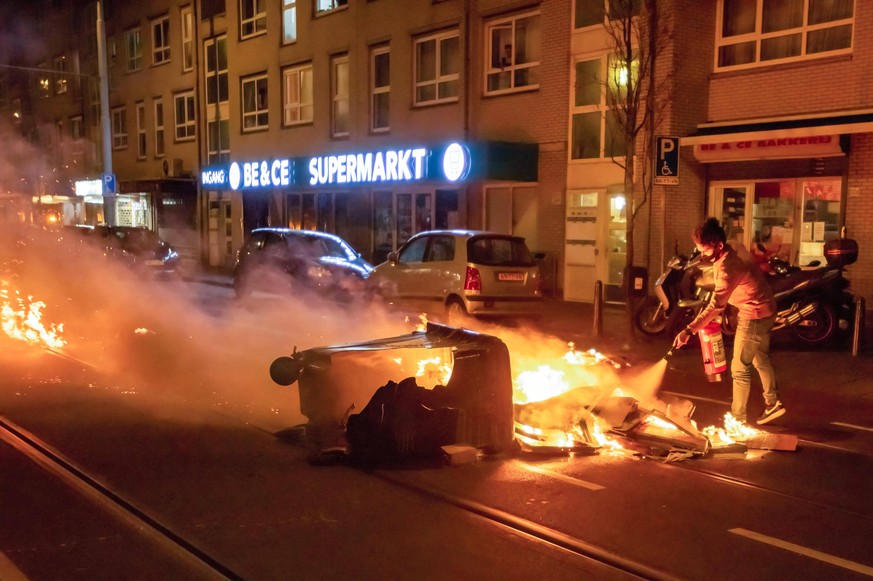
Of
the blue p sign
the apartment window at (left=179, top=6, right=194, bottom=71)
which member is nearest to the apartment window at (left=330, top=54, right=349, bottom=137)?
the blue p sign

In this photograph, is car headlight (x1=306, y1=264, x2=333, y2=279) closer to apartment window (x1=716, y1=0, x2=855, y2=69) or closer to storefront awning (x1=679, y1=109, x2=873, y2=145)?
storefront awning (x1=679, y1=109, x2=873, y2=145)

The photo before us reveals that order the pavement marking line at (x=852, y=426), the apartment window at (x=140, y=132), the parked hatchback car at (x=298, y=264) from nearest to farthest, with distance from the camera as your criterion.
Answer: the pavement marking line at (x=852, y=426)
the parked hatchback car at (x=298, y=264)
the apartment window at (x=140, y=132)

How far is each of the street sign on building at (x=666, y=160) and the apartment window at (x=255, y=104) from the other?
1786 cm

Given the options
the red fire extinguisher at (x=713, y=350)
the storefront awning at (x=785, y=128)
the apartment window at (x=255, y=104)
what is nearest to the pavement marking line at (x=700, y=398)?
the red fire extinguisher at (x=713, y=350)

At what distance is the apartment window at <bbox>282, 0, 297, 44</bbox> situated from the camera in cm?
2519

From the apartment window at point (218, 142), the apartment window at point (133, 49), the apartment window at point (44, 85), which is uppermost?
the apartment window at point (133, 49)

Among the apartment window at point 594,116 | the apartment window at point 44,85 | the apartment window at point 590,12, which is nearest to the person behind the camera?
the apartment window at point 590,12

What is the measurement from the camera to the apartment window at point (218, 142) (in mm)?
29391

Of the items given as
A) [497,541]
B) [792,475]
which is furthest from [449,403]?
[792,475]

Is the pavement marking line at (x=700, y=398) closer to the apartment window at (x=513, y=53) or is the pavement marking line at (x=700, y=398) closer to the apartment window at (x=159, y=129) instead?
the apartment window at (x=513, y=53)

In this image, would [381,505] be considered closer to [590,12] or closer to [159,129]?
[590,12]

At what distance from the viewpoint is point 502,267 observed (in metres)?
13.4

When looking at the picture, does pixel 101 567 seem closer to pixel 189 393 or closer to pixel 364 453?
pixel 364 453

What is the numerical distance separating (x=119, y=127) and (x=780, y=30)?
29473mm
